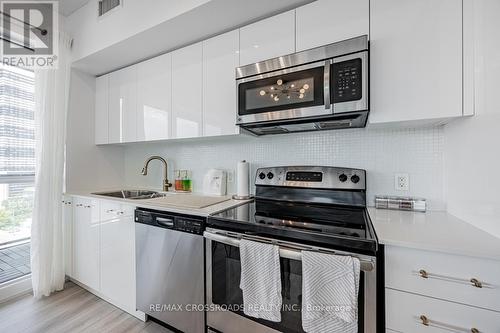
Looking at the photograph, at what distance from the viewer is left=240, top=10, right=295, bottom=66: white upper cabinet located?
136 cm

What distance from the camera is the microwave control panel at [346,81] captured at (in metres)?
1.12

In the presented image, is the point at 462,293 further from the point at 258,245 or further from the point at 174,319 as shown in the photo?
the point at 174,319

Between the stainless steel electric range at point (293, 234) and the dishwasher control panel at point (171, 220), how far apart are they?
11 centimetres

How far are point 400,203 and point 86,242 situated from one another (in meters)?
2.52

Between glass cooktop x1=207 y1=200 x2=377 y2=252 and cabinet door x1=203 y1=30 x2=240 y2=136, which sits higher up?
cabinet door x1=203 y1=30 x2=240 y2=136

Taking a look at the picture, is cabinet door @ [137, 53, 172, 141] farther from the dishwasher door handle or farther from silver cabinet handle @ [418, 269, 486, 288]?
silver cabinet handle @ [418, 269, 486, 288]

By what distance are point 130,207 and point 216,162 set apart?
80 cm

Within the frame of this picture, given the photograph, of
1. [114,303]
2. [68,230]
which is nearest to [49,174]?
[68,230]

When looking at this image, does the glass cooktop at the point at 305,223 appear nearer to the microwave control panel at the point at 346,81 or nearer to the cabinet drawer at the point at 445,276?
the cabinet drawer at the point at 445,276

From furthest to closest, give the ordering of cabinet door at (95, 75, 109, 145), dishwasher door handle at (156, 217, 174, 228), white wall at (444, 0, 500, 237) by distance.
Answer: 1. cabinet door at (95, 75, 109, 145)
2. dishwasher door handle at (156, 217, 174, 228)
3. white wall at (444, 0, 500, 237)

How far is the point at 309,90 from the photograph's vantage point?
1245 mm

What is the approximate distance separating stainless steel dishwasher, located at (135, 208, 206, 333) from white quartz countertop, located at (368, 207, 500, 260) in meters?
0.96

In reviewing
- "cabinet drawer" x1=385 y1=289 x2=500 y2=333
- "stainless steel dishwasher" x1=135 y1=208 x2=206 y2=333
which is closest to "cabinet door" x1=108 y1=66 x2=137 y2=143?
"stainless steel dishwasher" x1=135 y1=208 x2=206 y2=333

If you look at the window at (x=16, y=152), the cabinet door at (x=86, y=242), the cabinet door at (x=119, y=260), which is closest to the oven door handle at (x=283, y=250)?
the cabinet door at (x=119, y=260)
